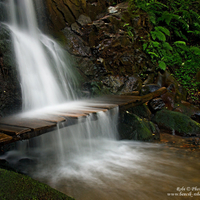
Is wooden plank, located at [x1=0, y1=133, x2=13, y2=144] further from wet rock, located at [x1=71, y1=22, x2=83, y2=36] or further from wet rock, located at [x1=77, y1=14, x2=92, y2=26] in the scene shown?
wet rock, located at [x1=77, y1=14, x2=92, y2=26]

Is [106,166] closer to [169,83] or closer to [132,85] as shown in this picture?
[132,85]

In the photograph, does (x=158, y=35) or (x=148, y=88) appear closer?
(x=148, y=88)

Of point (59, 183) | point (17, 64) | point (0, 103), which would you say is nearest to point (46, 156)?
point (59, 183)

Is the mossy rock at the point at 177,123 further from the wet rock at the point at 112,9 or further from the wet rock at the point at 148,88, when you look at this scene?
the wet rock at the point at 112,9

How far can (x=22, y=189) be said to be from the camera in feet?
5.72

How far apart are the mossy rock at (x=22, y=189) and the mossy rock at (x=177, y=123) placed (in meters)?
4.91

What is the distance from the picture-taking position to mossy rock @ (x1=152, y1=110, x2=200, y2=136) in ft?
17.9

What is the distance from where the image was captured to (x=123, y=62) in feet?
26.1

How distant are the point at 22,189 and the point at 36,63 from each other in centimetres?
458

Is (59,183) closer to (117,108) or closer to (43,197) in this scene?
(43,197)

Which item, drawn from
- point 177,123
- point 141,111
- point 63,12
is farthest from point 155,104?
point 63,12

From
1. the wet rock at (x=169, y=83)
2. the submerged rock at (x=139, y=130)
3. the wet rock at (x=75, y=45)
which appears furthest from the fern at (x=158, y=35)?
the submerged rock at (x=139, y=130)

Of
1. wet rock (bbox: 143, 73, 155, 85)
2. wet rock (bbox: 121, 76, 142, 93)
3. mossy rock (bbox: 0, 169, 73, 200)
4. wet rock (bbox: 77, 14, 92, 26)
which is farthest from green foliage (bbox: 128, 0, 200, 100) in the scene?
mossy rock (bbox: 0, 169, 73, 200)

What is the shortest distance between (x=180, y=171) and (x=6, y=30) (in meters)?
6.22
